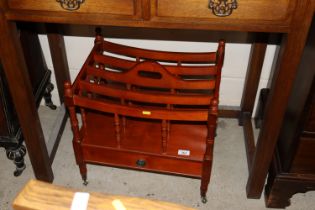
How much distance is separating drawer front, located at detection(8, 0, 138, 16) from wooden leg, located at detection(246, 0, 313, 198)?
0.47 m

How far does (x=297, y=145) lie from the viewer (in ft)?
4.58

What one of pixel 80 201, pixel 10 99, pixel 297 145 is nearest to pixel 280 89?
pixel 297 145

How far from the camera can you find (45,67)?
1941 mm

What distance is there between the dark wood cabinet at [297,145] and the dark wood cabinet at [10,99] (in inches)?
42.7

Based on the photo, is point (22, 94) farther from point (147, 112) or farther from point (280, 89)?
point (280, 89)

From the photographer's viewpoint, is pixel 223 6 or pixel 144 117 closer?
pixel 223 6

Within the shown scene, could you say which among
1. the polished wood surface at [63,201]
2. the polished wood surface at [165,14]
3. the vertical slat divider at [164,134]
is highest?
the polished wood surface at [165,14]

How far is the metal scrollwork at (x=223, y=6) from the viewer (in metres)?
1.10

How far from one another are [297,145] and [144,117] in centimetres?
56

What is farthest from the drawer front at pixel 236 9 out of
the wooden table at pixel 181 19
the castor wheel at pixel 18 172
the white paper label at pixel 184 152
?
the castor wheel at pixel 18 172

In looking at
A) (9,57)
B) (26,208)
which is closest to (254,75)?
(9,57)

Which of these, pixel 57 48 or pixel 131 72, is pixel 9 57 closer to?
pixel 131 72

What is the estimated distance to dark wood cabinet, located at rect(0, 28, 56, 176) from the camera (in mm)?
1563

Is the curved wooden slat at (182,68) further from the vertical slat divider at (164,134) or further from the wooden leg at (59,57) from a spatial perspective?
the wooden leg at (59,57)
